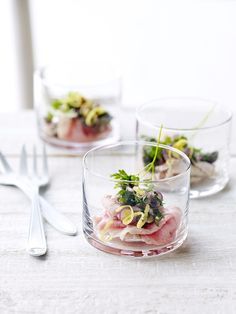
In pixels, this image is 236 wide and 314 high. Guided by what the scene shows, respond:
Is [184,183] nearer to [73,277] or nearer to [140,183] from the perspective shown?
[140,183]

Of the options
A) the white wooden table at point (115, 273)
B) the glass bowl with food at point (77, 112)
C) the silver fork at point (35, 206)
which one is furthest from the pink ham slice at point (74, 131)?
the white wooden table at point (115, 273)

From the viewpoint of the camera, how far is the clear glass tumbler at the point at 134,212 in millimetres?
1052

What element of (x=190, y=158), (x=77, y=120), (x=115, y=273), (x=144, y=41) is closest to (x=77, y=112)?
(x=77, y=120)

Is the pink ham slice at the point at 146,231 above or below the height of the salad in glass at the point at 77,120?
above

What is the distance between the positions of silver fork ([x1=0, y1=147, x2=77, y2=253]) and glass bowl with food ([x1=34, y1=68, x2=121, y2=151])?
0.16 m

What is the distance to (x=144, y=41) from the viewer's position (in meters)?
2.84

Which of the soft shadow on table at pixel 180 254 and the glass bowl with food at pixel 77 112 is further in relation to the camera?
the glass bowl with food at pixel 77 112

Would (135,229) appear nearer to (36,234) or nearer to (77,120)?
(36,234)

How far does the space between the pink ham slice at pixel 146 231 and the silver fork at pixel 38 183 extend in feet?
0.30

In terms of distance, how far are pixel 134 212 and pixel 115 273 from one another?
98mm

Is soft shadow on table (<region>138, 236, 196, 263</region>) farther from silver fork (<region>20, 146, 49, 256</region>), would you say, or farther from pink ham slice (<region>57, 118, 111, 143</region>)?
pink ham slice (<region>57, 118, 111, 143</region>)

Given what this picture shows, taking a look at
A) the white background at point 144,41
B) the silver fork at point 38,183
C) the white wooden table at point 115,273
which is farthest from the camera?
the white background at point 144,41

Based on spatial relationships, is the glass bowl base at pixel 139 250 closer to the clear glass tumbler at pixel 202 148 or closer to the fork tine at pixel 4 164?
the clear glass tumbler at pixel 202 148

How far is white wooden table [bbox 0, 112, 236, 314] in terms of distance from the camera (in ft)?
3.12
